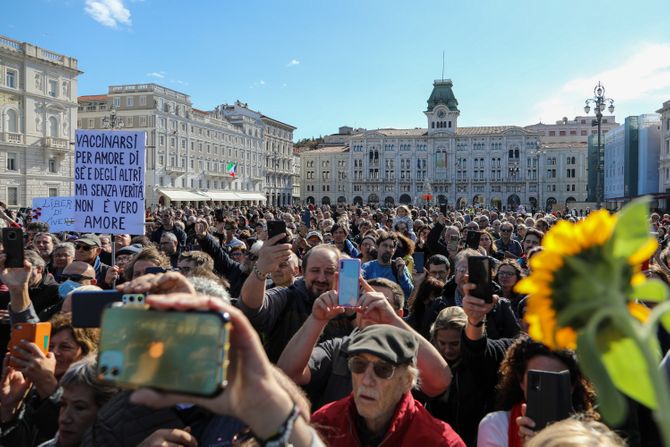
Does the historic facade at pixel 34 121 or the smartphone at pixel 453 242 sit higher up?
the historic facade at pixel 34 121

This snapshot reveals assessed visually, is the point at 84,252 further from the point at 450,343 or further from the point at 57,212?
the point at 57,212

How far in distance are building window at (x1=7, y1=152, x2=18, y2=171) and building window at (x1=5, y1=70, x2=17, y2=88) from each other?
5.07 meters

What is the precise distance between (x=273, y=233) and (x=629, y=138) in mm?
61183

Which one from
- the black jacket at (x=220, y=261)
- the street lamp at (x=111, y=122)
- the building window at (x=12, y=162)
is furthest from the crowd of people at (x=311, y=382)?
the building window at (x=12, y=162)

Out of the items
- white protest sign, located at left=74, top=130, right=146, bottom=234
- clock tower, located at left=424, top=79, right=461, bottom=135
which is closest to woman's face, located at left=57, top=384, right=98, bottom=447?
white protest sign, located at left=74, top=130, right=146, bottom=234

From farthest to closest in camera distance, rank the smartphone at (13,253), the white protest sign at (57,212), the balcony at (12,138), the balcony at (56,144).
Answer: the balcony at (56,144) → the balcony at (12,138) → the white protest sign at (57,212) → the smartphone at (13,253)

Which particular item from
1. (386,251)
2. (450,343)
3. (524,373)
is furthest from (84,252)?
(524,373)

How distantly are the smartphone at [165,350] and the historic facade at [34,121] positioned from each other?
44270 millimetres

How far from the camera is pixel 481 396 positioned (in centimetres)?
304

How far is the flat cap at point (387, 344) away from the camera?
2.24 m

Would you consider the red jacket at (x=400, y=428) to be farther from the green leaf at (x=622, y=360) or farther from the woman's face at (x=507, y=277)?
the woman's face at (x=507, y=277)

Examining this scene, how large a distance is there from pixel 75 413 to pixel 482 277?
6.32 feet

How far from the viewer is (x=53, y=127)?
4228 cm

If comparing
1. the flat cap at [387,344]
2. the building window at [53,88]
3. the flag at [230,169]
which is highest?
the building window at [53,88]
